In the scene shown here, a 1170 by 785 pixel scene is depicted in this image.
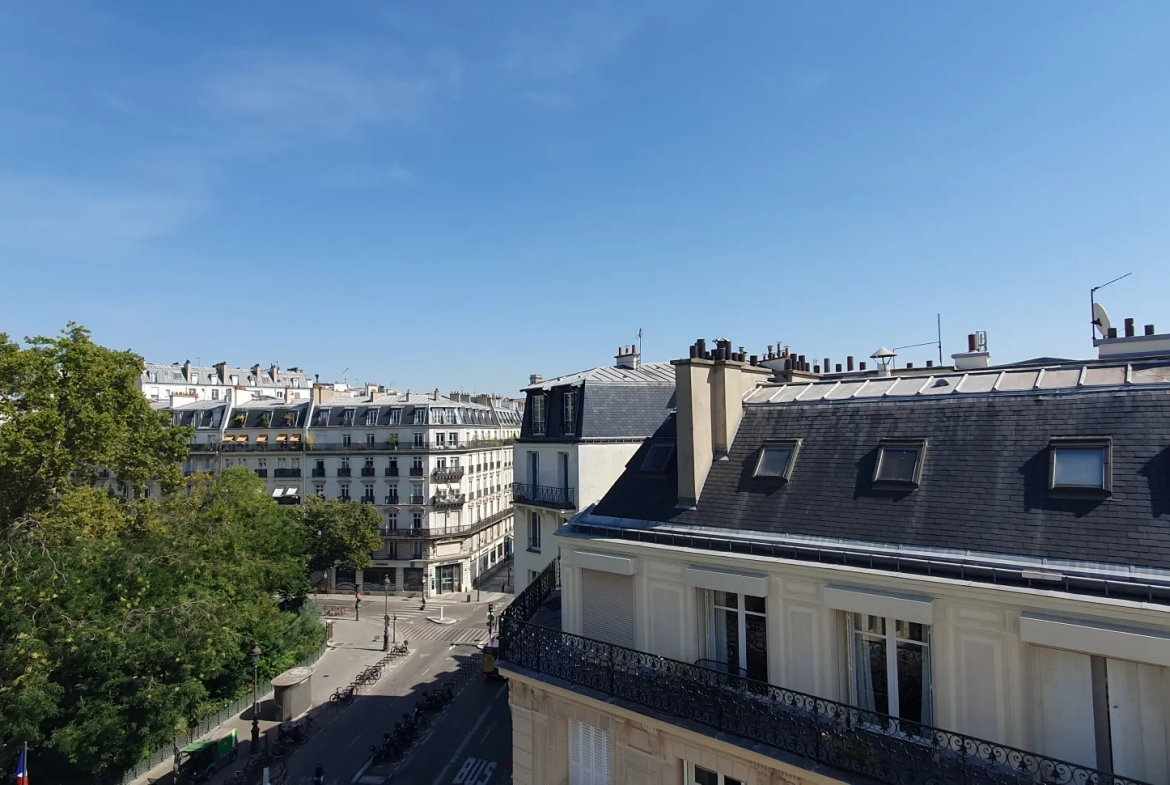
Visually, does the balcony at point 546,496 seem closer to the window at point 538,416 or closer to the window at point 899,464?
the window at point 538,416

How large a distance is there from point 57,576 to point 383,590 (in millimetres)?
28322

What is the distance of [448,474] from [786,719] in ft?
123

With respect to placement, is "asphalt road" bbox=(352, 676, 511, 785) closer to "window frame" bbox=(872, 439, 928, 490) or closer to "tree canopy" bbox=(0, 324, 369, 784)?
"tree canopy" bbox=(0, 324, 369, 784)

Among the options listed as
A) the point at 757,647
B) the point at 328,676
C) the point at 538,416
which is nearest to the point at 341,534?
the point at 328,676

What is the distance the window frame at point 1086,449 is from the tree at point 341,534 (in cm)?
3730

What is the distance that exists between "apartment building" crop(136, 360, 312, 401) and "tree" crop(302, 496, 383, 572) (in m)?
29.4

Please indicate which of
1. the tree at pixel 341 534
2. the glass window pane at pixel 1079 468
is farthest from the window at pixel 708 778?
the tree at pixel 341 534

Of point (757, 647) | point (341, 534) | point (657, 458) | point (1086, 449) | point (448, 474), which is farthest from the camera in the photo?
point (448, 474)

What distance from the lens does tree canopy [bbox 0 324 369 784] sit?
637 inches

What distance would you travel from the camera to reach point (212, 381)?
76.3m

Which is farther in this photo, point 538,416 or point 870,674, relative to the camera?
point 538,416

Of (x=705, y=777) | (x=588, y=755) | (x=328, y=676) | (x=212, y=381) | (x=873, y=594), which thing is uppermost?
(x=212, y=381)

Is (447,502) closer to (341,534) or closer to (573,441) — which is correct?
(341,534)

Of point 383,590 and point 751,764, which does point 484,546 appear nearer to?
point 383,590
